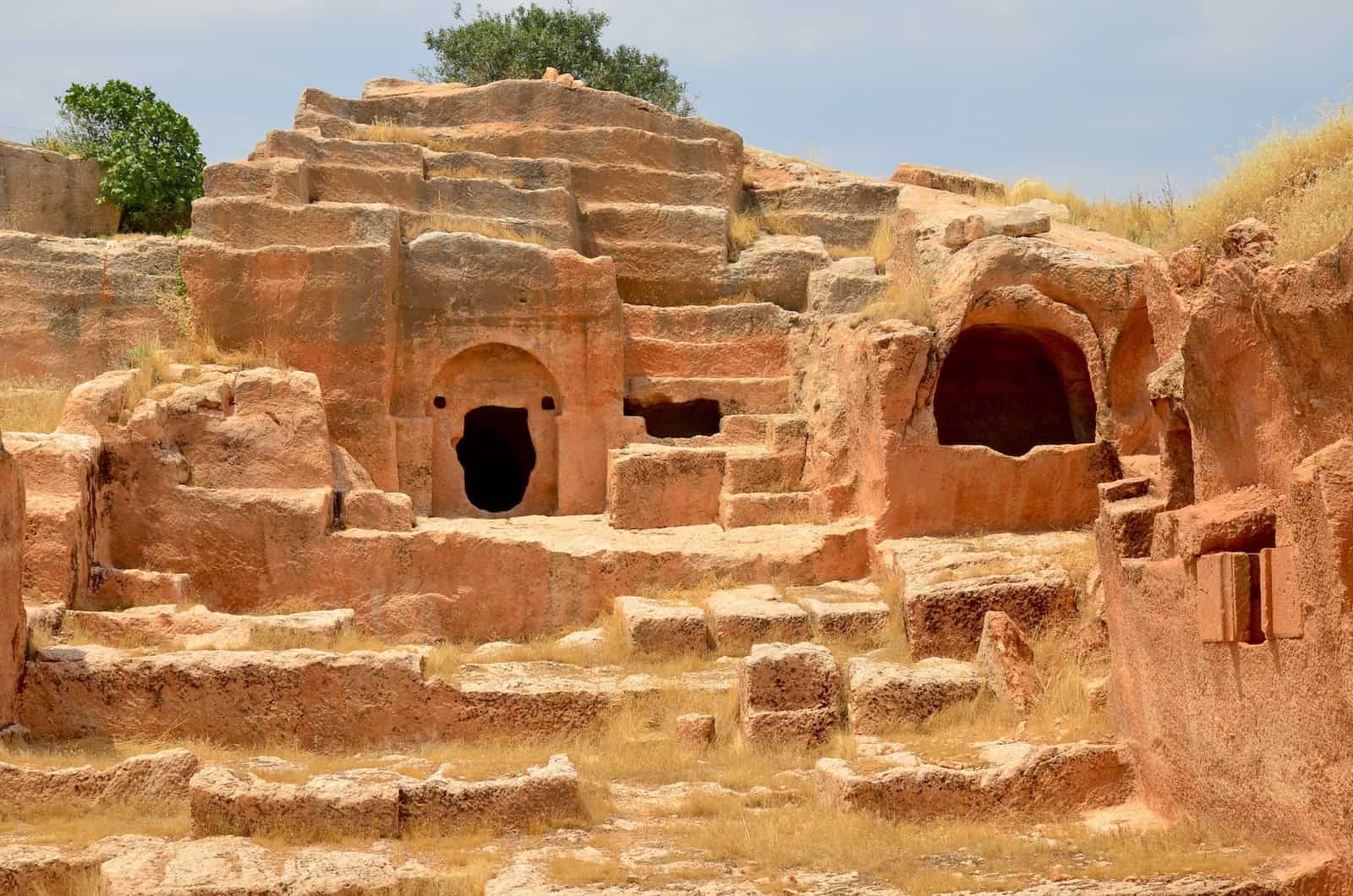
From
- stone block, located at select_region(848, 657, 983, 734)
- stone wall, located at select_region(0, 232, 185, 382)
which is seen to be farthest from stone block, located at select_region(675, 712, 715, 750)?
stone wall, located at select_region(0, 232, 185, 382)

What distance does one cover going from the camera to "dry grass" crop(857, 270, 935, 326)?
13.5 m

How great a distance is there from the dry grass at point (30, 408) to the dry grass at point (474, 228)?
388cm

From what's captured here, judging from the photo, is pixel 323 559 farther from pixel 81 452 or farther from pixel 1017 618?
pixel 1017 618

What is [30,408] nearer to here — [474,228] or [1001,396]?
[474,228]

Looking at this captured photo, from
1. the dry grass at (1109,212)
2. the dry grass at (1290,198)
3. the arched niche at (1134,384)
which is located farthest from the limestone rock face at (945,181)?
the dry grass at (1290,198)

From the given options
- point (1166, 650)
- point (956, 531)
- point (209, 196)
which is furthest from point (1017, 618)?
point (209, 196)

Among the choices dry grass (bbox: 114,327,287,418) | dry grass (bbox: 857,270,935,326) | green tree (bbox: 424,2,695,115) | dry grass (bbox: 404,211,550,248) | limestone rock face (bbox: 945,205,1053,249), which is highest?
green tree (bbox: 424,2,695,115)

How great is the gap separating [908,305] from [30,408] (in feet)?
25.1

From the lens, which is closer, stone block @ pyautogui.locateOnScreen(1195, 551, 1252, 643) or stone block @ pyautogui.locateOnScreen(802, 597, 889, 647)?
stone block @ pyautogui.locateOnScreen(1195, 551, 1252, 643)

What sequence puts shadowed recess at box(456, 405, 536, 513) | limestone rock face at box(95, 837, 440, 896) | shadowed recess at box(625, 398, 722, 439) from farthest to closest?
shadowed recess at box(456, 405, 536, 513)
shadowed recess at box(625, 398, 722, 439)
limestone rock face at box(95, 837, 440, 896)

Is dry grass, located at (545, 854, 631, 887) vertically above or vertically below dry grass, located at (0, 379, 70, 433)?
below

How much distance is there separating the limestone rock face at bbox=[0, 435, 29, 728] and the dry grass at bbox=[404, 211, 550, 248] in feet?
24.5

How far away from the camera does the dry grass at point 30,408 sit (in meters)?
13.3

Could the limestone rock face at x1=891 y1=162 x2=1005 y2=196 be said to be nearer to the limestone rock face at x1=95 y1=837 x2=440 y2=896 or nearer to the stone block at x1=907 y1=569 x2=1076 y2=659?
the stone block at x1=907 y1=569 x2=1076 y2=659
